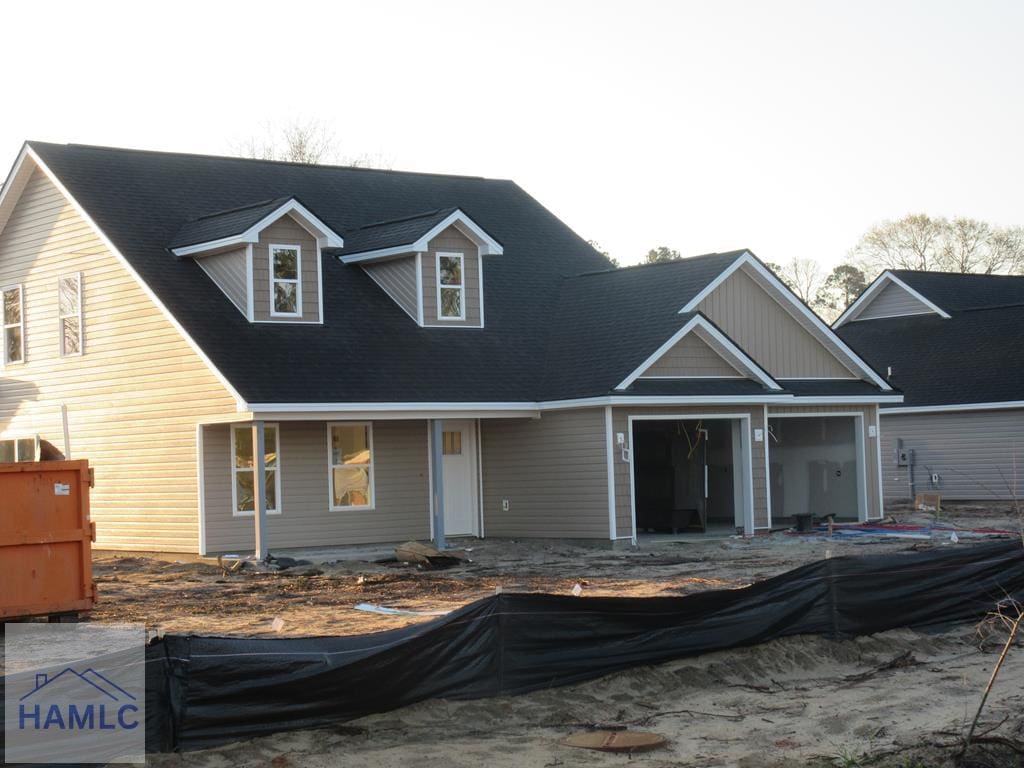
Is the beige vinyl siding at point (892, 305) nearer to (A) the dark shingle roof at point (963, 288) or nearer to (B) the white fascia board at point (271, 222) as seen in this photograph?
(A) the dark shingle roof at point (963, 288)

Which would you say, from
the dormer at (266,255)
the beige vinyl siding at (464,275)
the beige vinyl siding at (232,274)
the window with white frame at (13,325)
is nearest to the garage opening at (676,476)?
the beige vinyl siding at (464,275)

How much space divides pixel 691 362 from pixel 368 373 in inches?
247

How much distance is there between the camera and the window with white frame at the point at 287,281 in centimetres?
2553

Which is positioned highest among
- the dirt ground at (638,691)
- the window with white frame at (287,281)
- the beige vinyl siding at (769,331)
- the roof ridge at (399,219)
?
the roof ridge at (399,219)

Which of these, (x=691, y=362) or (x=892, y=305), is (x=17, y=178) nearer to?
(x=691, y=362)

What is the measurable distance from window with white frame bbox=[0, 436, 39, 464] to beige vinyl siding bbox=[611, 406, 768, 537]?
472 inches

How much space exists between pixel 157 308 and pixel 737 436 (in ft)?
37.6

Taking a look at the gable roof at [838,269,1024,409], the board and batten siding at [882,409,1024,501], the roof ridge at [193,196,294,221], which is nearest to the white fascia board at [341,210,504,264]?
the roof ridge at [193,196,294,221]

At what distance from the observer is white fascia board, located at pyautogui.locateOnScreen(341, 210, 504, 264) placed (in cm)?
2711

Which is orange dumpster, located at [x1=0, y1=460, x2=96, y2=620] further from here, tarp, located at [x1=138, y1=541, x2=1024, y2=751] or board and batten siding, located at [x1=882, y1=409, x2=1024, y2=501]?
board and batten siding, located at [x1=882, y1=409, x2=1024, y2=501]

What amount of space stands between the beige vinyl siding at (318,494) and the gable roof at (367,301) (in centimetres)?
158

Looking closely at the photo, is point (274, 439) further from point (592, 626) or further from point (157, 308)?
point (592, 626)

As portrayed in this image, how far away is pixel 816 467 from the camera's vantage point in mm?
30734

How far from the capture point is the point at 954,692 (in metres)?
13.2
